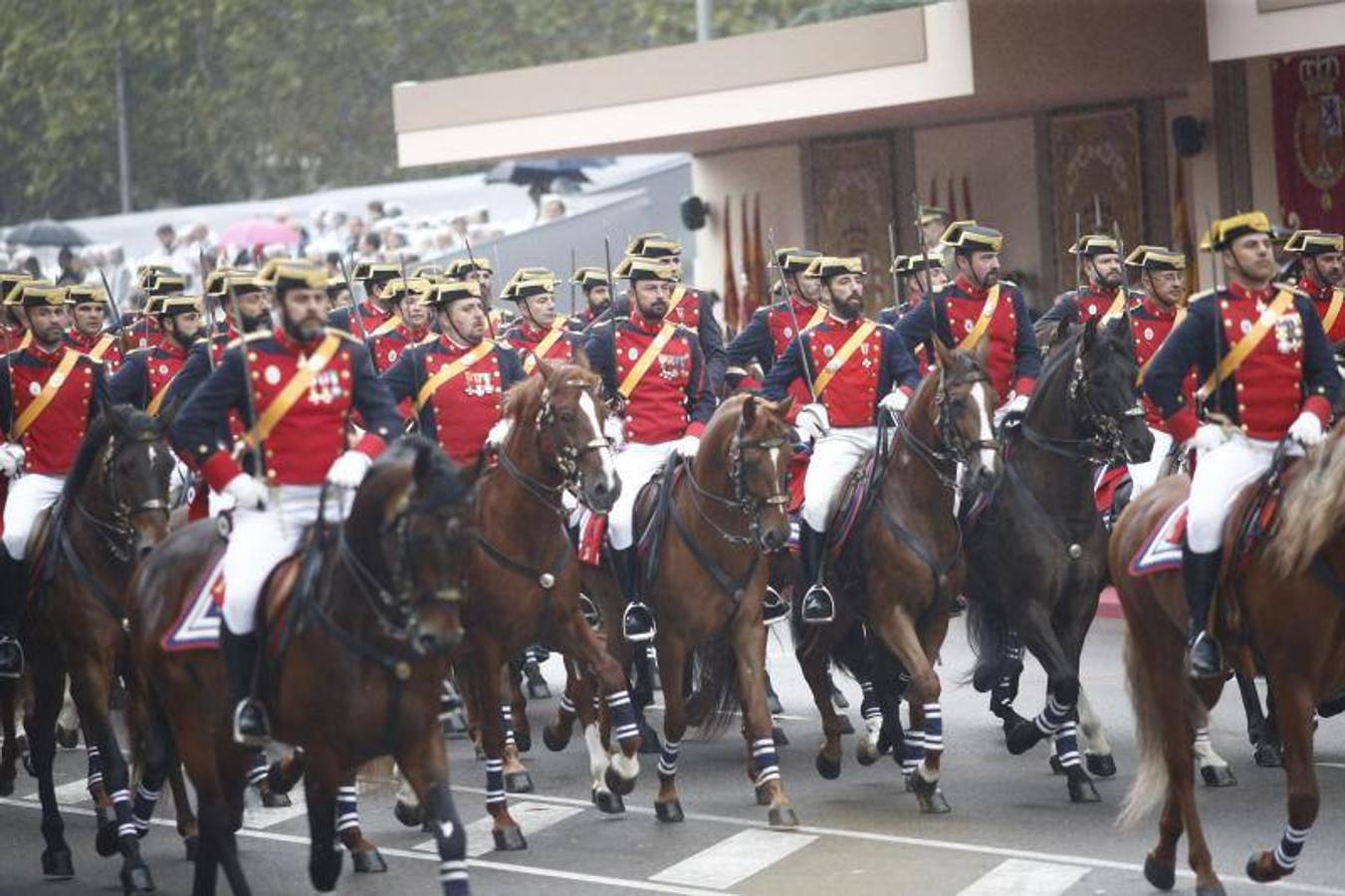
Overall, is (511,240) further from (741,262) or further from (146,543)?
(146,543)

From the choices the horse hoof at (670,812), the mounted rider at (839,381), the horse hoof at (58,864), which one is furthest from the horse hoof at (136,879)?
the mounted rider at (839,381)

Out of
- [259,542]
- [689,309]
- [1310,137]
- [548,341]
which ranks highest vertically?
[1310,137]

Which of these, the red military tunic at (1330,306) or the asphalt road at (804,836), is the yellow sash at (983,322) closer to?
the red military tunic at (1330,306)

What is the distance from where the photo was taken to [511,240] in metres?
33.7

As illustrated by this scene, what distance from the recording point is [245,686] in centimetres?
1102

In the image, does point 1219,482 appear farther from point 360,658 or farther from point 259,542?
point 259,542

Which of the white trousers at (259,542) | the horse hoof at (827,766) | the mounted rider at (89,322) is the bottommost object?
the horse hoof at (827,766)

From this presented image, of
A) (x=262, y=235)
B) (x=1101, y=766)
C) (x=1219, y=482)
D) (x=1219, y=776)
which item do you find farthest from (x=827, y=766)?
(x=262, y=235)

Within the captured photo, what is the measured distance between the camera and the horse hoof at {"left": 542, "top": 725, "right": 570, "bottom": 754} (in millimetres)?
15445

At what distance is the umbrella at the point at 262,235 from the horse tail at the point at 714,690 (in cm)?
2369

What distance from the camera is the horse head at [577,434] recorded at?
42.0ft

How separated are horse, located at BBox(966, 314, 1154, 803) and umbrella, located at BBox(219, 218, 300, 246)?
24247mm

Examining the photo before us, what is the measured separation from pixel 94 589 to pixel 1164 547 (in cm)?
546

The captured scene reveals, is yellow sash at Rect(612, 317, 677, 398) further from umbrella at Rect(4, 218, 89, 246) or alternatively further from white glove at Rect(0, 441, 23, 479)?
umbrella at Rect(4, 218, 89, 246)
